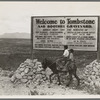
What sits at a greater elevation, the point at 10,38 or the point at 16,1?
the point at 16,1

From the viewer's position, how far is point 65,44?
8.37 meters

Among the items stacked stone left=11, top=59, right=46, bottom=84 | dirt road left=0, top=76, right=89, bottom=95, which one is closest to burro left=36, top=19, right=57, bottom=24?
stacked stone left=11, top=59, right=46, bottom=84

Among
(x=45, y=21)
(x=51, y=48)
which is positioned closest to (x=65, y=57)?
(x=51, y=48)

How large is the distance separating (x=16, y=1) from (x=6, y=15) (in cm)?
40

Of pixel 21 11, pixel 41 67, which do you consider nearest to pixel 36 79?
pixel 41 67

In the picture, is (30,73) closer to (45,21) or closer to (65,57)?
(65,57)

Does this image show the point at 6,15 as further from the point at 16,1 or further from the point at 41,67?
the point at 41,67

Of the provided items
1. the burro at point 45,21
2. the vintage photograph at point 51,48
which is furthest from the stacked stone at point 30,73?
the burro at point 45,21

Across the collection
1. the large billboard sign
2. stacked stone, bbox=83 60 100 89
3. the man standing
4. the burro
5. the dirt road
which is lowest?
the dirt road

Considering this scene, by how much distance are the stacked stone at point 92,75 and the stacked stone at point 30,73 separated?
0.99 meters

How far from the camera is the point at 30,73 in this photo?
8422 millimetres

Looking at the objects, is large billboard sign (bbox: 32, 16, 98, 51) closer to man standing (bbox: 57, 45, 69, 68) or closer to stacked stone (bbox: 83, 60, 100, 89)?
man standing (bbox: 57, 45, 69, 68)

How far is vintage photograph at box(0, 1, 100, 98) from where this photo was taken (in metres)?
8.30

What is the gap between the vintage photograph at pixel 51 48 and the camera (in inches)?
327
